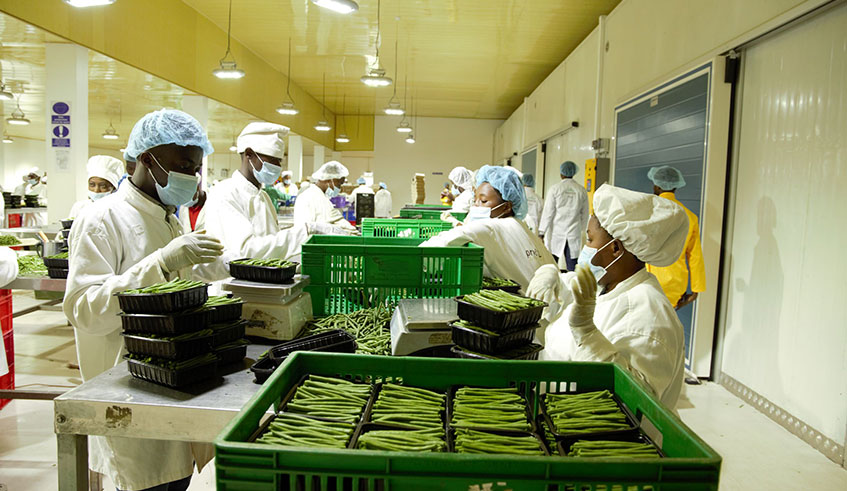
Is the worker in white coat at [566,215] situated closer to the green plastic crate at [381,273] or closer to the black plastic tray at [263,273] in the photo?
the green plastic crate at [381,273]

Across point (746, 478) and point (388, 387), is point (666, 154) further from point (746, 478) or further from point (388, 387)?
point (388, 387)

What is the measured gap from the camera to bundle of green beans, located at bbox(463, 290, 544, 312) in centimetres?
164

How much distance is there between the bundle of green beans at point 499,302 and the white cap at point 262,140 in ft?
7.69

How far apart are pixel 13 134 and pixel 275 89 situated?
16.5 meters

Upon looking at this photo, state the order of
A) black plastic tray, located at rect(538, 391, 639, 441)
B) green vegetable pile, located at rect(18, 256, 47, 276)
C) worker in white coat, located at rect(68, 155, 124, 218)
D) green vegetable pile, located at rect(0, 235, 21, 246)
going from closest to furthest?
black plastic tray, located at rect(538, 391, 639, 441), green vegetable pile, located at rect(18, 256, 47, 276), green vegetable pile, located at rect(0, 235, 21, 246), worker in white coat, located at rect(68, 155, 124, 218)

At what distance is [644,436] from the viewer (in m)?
1.17

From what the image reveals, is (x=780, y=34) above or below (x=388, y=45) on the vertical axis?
below

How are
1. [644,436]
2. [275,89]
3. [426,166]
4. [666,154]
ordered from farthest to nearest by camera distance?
[426,166] < [275,89] < [666,154] < [644,436]

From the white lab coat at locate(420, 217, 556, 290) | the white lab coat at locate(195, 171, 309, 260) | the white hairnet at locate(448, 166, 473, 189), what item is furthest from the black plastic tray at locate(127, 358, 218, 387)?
the white hairnet at locate(448, 166, 473, 189)

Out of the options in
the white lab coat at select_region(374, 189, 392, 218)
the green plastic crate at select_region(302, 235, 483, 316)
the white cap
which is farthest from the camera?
the white lab coat at select_region(374, 189, 392, 218)

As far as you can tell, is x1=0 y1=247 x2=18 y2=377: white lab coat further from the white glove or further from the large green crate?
the large green crate

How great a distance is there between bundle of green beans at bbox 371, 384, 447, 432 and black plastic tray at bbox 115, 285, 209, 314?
71cm

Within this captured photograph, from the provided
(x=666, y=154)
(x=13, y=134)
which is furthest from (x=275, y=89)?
(x=13, y=134)

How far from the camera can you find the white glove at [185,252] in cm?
197
